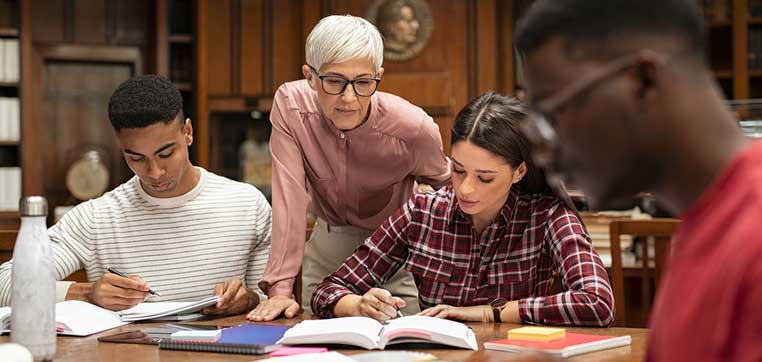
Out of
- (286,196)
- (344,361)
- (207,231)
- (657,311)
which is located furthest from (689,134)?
(207,231)

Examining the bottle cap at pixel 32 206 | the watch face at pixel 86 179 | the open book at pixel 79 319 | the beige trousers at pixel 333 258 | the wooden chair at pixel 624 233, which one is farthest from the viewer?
the watch face at pixel 86 179

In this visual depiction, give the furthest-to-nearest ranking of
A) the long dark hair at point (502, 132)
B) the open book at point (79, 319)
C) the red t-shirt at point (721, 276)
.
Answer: the long dark hair at point (502, 132) → the open book at point (79, 319) → the red t-shirt at point (721, 276)

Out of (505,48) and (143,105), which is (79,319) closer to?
(143,105)

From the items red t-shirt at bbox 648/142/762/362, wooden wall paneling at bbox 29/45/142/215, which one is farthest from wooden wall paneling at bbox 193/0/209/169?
red t-shirt at bbox 648/142/762/362

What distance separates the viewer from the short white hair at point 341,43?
2.24 meters

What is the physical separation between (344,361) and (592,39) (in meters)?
0.83

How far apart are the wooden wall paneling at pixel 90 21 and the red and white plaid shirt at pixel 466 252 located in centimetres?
459

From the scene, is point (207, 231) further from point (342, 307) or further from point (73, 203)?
point (73, 203)

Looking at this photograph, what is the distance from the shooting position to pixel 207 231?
253 centimetres

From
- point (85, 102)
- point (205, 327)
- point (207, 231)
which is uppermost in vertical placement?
point (85, 102)

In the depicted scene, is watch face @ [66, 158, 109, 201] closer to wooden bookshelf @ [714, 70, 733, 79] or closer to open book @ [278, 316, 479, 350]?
wooden bookshelf @ [714, 70, 733, 79]

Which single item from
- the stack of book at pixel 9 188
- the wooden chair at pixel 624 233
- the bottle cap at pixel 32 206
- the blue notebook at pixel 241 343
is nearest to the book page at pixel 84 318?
the blue notebook at pixel 241 343

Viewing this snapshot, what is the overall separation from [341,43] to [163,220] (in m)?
0.74

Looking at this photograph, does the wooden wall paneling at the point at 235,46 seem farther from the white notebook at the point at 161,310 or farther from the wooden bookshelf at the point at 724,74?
the white notebook at the point at 161,310
